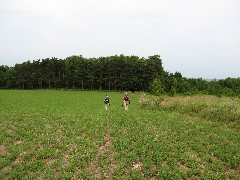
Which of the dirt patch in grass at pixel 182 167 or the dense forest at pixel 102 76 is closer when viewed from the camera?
the dirt patch in grass at pixel 182 167

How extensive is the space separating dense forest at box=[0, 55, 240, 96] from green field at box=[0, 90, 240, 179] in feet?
195

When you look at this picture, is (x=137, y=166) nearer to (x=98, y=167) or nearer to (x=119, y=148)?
(x=98, y=167)

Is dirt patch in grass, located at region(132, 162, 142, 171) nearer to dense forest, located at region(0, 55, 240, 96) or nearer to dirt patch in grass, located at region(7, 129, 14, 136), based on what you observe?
dirt patch in grass, located at region(7, 129, 14, 136)

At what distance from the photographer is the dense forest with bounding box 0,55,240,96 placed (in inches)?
3851

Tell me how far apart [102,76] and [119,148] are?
83470 millimetres

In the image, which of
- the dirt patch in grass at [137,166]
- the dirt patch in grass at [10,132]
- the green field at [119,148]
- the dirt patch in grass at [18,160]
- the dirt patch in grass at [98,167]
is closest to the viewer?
the dirt patch in grass at [98,167]

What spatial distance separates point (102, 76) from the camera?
103m

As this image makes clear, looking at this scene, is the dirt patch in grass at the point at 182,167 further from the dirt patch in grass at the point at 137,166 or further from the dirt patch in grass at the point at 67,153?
the dirt patch in grass at the point at 67,153

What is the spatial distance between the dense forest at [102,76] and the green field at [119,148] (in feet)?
195

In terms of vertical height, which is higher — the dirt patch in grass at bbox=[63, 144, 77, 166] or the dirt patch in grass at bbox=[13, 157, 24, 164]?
the dirt patch in grass at bbox=[63, 144, 77, 166]

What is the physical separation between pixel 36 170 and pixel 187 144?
10334mm

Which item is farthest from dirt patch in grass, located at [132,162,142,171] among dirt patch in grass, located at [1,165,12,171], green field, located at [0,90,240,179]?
dirt patch in grass, located at [1,165,12,171]

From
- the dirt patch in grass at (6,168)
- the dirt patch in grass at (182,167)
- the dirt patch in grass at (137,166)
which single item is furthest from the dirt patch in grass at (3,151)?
the dirt patch in grass at (182,167)

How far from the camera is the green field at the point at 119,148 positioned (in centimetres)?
1708
